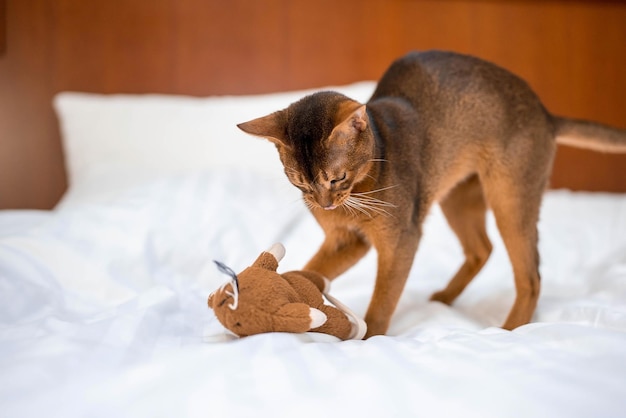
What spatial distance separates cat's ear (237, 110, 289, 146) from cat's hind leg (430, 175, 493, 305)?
73 centimetres

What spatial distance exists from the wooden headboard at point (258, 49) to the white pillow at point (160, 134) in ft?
0.66

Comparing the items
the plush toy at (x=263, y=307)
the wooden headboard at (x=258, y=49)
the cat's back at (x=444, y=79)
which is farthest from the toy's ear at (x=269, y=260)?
the wooden headboard at (x=258, y=49)

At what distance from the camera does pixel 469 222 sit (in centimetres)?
191

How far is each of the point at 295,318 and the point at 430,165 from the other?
0.68 meters

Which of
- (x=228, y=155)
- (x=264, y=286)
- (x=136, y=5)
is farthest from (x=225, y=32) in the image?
(x=264, y=286)

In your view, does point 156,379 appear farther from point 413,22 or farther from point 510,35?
point 510,35

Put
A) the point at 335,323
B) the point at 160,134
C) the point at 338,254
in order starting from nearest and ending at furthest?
the point at 335,323
the point at 338,254
the point at 160,134

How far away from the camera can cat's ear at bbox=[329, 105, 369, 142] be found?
1232 mm

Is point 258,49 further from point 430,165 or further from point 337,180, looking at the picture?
point 337,180

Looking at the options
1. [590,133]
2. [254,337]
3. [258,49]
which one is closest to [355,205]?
[254,337]

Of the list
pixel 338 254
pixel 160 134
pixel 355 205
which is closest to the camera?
pixel 355 205

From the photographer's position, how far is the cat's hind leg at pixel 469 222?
6.17 ft

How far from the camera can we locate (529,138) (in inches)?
65.8

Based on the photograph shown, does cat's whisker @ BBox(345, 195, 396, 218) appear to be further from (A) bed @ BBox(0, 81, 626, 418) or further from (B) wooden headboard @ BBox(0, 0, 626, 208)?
(B) wooden headboard @ BBox(0, 0, 626, 208)
